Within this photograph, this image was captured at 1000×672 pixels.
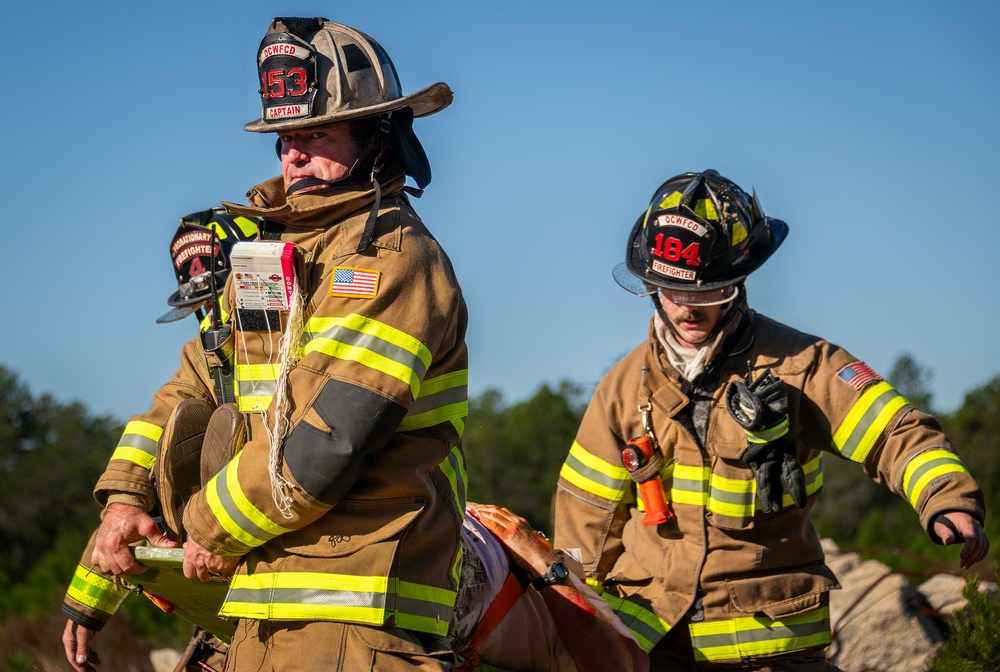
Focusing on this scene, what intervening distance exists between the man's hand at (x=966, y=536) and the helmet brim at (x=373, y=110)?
Result: 237cm

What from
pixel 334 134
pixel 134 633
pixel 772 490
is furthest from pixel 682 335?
pixel 134 633

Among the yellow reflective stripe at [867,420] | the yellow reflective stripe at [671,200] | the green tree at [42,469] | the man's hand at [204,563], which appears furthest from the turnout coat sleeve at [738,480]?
the green tree at [42,469]

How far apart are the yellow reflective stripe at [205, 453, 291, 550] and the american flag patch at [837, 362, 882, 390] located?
255 cm

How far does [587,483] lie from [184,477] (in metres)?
2.22

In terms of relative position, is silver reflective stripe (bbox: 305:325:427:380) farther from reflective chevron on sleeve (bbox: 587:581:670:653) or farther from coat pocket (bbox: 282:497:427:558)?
reflective chevron on sleeve (bbox: 587:581:670:653)

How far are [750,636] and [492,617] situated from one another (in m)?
1.45

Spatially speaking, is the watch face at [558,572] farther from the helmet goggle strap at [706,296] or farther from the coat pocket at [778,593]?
the helmet goggle strap at [706,296]

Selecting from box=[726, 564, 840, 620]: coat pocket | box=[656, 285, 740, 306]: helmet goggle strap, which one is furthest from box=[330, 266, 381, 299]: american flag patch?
box=[726, 564, 840, 620]: coat pocket

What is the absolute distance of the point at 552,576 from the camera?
421cm

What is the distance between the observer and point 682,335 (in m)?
5.20

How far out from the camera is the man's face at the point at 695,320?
5.14 metres

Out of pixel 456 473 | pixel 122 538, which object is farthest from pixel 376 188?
pixel 122 538

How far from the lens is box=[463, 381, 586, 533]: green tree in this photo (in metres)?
18.0

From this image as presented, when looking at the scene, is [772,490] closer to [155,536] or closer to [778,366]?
[778,366]
